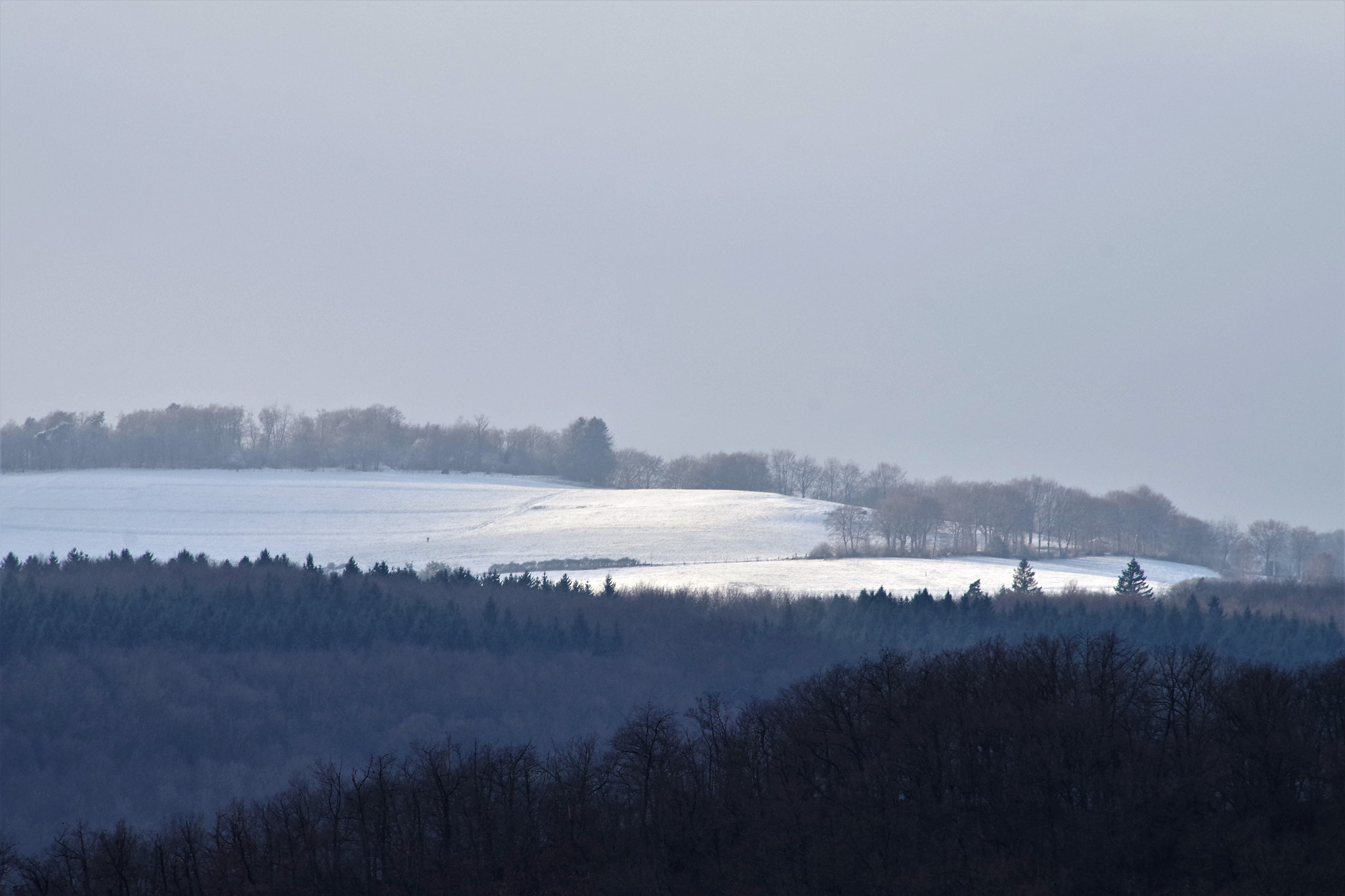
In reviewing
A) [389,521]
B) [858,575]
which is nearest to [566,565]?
[858,575]

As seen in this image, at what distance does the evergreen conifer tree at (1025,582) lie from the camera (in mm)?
136750

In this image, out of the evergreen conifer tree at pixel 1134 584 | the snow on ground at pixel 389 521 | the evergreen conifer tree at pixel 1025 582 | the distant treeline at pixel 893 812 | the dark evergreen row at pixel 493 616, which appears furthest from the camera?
the snow on ground at pixel 389 521

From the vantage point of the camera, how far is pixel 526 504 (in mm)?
188375

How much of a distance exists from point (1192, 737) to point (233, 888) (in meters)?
35.8

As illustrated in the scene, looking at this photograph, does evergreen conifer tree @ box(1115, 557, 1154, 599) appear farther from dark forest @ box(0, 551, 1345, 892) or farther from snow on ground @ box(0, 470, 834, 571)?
snow on ground @ box(0, 470, 834, 571)

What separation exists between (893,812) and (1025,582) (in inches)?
3445

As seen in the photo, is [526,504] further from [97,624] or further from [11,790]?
[11,790]

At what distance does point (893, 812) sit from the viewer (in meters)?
54.7

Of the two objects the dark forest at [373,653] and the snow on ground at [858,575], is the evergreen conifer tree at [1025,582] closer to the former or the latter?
the dark forest at [373,653]

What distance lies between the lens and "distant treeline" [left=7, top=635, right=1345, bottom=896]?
5147cm

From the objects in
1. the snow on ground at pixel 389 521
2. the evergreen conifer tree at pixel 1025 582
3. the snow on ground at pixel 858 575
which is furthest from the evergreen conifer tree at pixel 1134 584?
the snow on ground at pixel 389 521

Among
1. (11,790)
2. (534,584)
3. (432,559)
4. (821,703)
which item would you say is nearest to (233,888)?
(821,703)

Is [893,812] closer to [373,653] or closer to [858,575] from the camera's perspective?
[373,653]

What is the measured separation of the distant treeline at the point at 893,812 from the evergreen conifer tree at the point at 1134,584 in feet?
248
